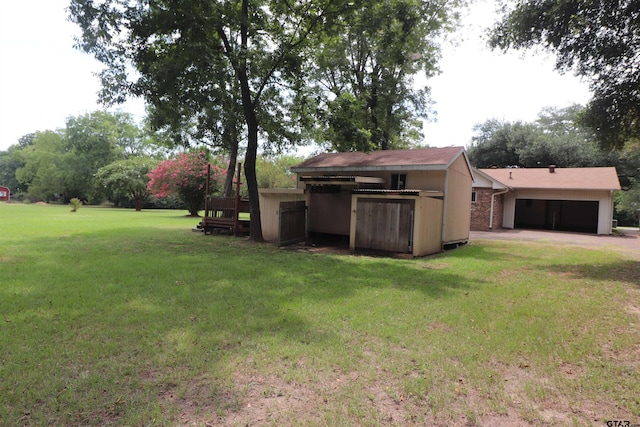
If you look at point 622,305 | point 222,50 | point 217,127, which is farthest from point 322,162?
point 622,305

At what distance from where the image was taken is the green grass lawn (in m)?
2.95

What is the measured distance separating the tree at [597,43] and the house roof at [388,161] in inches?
151

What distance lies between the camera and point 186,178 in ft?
92.4

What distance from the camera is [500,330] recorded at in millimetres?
4773

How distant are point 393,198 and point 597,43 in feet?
22.3

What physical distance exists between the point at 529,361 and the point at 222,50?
40.7 feet

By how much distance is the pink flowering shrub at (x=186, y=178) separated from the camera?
28.2 meters

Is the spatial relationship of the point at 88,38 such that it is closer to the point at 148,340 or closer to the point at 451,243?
the point at 148,340

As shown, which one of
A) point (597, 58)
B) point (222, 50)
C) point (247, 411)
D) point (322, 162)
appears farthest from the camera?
point (322, 162)

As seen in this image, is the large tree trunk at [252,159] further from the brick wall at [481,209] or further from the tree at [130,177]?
the tree at [130,177]

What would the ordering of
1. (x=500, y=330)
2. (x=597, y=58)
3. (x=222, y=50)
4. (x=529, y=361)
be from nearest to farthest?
1. (x=529, y=361)
2. (x=500, y=330)
3. (x=597, y=58)
4. (x=222, y=50)

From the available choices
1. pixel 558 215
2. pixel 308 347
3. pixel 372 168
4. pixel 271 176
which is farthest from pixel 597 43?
pixel 271 176

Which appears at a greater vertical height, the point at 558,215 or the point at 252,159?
the point at 252,159

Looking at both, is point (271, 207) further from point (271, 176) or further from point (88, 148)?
point (88, 148)
